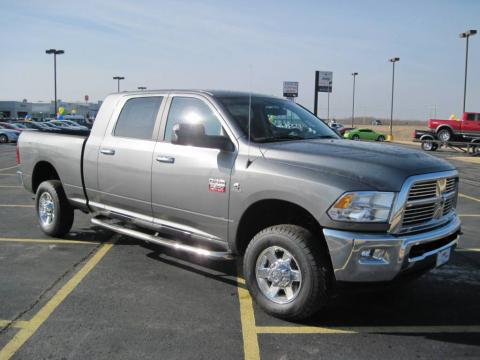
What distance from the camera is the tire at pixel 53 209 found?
6359 mm

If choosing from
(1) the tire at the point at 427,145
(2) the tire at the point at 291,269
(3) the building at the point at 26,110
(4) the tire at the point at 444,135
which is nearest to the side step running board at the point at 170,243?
(2) the tire at the point at 291,269

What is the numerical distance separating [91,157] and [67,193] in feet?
2.79

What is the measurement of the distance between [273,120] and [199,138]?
0.94 metres

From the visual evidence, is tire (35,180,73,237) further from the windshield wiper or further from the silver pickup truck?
the windshield wiper

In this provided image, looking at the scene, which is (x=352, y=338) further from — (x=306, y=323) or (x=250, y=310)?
(x=250, y=310)

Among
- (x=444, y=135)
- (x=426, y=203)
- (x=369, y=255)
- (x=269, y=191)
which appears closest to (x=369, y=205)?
(x=369, y=255)

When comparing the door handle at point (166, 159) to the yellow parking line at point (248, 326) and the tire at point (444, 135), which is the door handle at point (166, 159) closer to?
the yellow parking line at point (248, 326)

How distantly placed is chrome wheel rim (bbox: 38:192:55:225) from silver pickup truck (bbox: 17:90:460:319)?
86cm

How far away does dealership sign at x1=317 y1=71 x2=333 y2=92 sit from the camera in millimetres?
28828

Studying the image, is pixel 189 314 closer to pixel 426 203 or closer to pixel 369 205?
pixel 369 205

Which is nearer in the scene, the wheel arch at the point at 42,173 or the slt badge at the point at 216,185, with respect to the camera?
the slt badge at the point at 216,185

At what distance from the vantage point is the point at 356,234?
3525 millimetres

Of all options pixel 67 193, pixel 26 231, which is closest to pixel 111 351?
pixel 67 193

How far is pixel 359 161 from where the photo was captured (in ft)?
12.4
